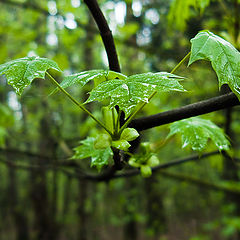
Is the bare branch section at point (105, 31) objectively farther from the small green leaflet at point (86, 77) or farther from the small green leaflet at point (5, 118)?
the small green leaflet at point (5, 118)

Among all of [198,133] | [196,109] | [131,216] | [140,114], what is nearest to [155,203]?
[131,216]

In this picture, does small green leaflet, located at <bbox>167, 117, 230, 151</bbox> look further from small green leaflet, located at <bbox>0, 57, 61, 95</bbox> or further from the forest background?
small green leaflet, located at <bbox>0, 57, 61, 95</bbox>

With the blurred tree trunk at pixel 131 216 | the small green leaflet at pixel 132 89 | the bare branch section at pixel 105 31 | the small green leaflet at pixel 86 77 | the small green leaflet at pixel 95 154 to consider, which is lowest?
the blurred tree trunk at pixel 131 216

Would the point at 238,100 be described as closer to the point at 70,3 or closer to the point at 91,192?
the point at 70,3

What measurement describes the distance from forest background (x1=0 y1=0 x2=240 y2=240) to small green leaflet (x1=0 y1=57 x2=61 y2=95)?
97 cm

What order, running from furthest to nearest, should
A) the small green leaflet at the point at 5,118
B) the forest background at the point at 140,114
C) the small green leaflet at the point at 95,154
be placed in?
the small green leaflet at the point at 5,118
the forest background at the point at 140,114
the small green leaflet at the point at 95,154

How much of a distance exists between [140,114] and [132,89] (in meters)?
2.48

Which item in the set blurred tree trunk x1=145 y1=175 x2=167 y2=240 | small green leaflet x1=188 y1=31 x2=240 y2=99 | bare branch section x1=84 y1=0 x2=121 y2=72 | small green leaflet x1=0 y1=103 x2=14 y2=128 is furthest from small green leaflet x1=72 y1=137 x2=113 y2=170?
blurred tree trunk x1=145 y1=175 x2=167 y2=240

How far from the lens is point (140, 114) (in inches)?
130

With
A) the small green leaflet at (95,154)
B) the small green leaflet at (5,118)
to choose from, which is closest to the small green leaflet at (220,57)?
the small green leaflet at (95,154)

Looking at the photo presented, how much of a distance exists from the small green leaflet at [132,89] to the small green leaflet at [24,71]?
0.70 feet

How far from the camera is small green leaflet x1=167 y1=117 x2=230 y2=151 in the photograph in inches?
53.3

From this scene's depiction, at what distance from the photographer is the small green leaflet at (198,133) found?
135 centimetres

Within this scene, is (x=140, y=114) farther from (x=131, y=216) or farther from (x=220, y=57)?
(x=131, y=216)
